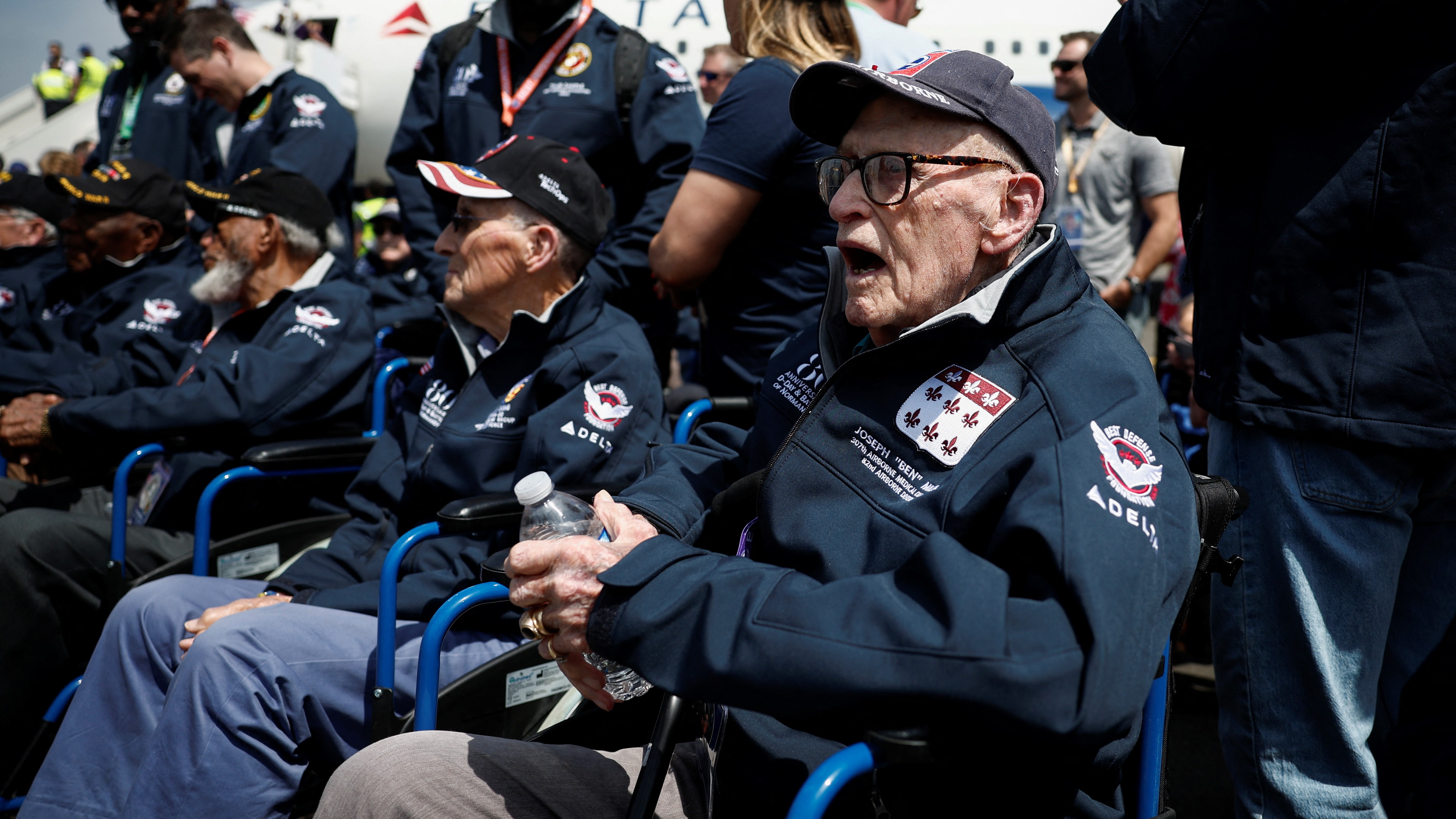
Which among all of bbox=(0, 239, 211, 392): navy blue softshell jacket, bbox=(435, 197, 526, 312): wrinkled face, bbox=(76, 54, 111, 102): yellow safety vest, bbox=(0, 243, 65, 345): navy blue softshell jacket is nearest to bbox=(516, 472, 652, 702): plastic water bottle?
bbox=(435, 197, 526, 312): wrinkled face

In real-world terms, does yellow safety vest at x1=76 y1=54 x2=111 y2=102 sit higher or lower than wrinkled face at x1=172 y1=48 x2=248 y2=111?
lower

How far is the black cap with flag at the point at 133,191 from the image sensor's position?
481 cm

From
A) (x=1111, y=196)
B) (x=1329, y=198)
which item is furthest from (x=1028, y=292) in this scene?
(x=1111, y=196)

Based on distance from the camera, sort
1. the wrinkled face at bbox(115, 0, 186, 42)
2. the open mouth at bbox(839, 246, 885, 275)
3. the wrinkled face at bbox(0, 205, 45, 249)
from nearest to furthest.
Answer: the open mouth at bbox(839, 246, 885, 275), the wrinkled face at bbox(0, 205, 45, 249), the wrinkled face at bbox(115, 0, 186, 42)

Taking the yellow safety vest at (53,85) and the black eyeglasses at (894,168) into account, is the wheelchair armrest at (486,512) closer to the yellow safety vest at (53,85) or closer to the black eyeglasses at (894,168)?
the black eyeglasses at (894,168)

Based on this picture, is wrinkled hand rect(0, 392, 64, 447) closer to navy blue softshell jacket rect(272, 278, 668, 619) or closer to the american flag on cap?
navy blue softshell jacket rect(272, 278, 668, 619)

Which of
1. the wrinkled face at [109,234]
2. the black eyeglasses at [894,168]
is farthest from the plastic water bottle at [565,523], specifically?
the wrinkled face at [109,234]

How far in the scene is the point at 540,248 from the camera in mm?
2756

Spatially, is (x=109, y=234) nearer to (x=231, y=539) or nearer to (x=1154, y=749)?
(x=231, y=539)

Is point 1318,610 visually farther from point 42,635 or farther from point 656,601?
point 42,635

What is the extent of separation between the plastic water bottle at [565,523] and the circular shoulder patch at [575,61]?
2.15 metres

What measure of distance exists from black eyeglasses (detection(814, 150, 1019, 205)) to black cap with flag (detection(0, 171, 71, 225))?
577 cm

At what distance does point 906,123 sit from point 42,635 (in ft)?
9.00

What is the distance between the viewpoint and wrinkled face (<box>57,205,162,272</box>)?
15.9 ft
